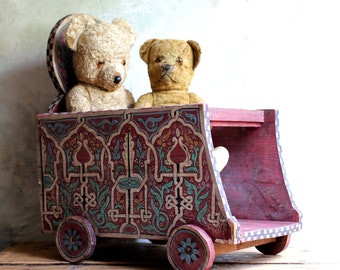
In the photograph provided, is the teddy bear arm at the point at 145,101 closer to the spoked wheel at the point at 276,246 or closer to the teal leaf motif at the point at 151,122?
the teal leaf motif at the point at 151,122

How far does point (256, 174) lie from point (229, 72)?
394 millimetres

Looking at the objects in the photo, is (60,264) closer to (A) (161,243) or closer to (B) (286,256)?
(A) (161,243)

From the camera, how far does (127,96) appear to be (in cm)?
164

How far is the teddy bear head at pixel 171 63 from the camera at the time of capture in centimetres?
158

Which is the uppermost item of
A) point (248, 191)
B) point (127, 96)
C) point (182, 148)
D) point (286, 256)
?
point (127, 96)

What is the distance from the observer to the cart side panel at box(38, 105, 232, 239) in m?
1.32

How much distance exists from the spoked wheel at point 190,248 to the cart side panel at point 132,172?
1.0 inches

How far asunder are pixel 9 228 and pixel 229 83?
2.55 ft

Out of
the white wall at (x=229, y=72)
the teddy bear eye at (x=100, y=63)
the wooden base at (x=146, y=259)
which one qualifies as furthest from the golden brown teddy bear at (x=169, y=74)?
the wooden base at (x=146, y=259)

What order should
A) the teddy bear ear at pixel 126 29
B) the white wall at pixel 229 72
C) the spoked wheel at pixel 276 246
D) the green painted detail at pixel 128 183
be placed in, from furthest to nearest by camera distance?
the white wall at pixel 229 72 < the teddy bear ear at pixel 126 29 < the spoked wheel at pixel 276 246 < the green painted detail at pixel 128 183

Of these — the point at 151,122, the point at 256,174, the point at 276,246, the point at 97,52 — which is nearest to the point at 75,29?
the point at 97,52

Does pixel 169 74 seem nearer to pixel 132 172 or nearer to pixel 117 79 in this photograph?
pixel 117 79

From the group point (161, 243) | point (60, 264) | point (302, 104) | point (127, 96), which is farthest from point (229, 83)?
point (60, 264)

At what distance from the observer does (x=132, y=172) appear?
143 cm
